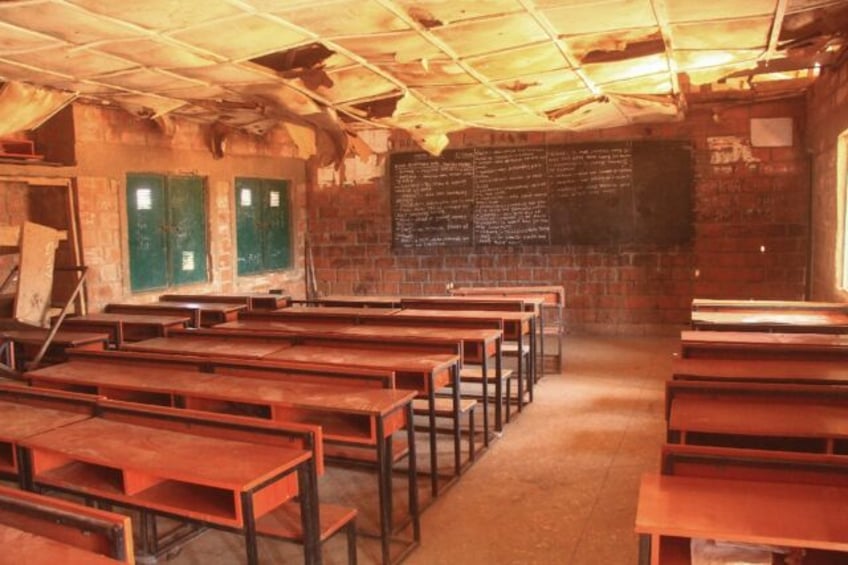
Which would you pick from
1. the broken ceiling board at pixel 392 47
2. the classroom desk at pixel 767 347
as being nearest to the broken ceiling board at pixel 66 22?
the broken ceiling board at pixel 392 47

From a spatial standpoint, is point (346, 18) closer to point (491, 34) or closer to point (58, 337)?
point (491, 34)

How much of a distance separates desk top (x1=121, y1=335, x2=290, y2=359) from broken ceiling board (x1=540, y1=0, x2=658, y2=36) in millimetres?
2241

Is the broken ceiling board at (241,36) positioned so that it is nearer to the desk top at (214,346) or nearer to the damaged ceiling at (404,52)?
the damaged ceiling at (404,52)

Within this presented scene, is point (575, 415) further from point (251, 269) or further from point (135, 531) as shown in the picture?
point (251, 269)

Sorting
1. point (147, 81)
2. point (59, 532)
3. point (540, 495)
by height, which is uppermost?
point (147, 81)

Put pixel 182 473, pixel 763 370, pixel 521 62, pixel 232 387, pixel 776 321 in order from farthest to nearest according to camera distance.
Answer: pixel 776 321 < pixel 521 62 < pixel 763 370 < pixel 232 387 < pixel 182 473

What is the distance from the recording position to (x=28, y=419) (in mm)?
2611

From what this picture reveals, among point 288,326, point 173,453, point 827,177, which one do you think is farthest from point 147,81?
point 827,177

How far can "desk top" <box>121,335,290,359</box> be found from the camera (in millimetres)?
3867

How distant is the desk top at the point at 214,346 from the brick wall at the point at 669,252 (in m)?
4.40

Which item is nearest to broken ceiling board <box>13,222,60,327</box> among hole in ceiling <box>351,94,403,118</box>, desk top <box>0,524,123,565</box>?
hole in ceiling <box>351,94,403,118</box>

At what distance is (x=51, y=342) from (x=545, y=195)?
5241mm

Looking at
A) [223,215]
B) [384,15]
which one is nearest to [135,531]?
[384,15]

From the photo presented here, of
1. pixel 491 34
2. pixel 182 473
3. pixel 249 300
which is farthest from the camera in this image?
pixel 249 300
